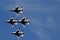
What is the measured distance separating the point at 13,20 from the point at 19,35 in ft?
25.1

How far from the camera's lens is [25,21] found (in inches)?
4754

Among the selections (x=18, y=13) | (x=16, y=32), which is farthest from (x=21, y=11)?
Answer: (x=16, y=32)

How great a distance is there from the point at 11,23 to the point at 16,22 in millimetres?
3327

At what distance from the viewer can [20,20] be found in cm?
12069

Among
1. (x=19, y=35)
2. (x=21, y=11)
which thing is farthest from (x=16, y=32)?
(x=21, y=11)

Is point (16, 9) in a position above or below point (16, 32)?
above

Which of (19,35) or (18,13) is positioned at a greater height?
(18,13)

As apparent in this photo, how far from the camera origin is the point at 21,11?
11869 centimetres

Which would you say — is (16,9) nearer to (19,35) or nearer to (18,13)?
(18,13)

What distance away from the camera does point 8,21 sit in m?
122

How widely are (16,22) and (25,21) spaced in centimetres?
437

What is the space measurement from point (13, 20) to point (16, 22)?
2171 millimetres

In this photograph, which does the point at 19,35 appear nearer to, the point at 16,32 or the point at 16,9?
the point at 16,32

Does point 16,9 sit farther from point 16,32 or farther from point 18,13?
point 16,32
